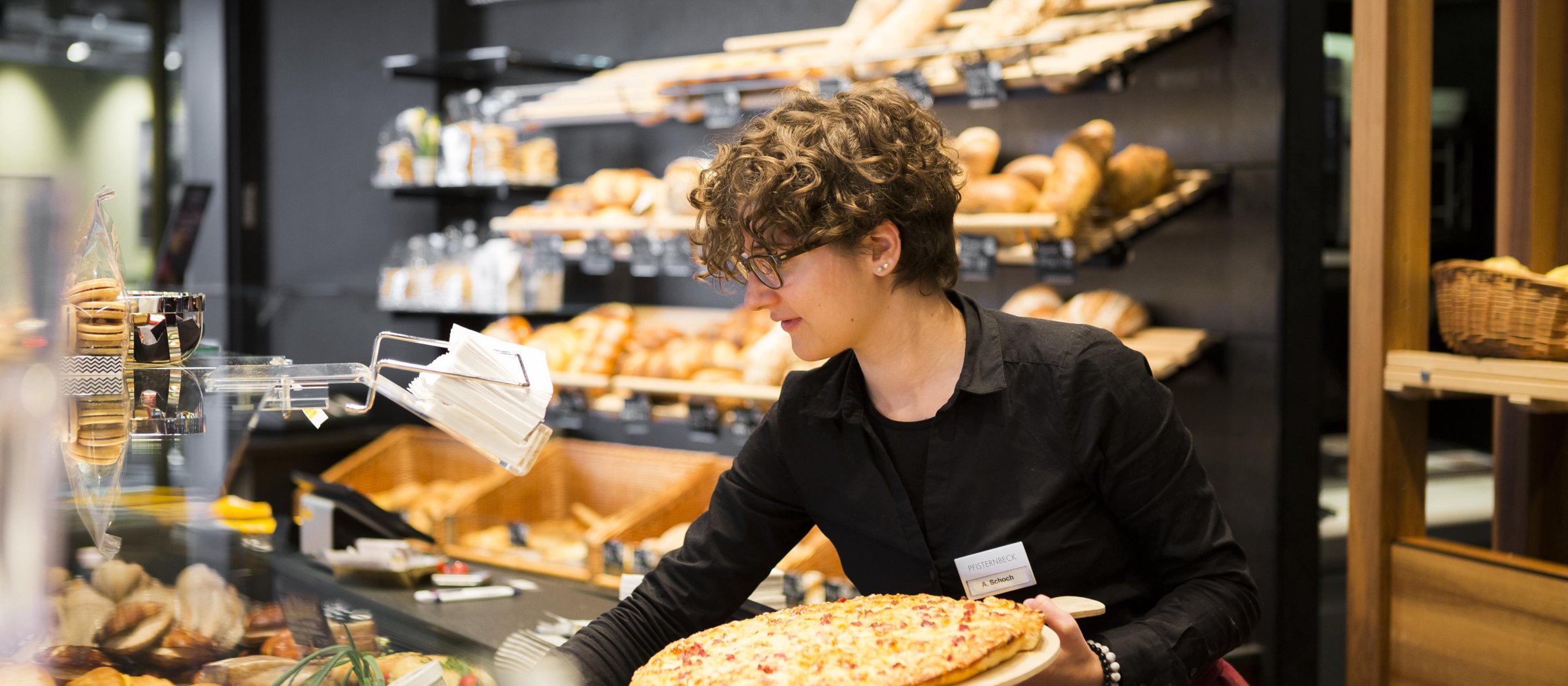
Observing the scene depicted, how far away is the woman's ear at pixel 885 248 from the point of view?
1446 millimetres

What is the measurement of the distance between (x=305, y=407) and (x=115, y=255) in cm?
24

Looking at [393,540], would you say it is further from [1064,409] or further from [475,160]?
[475,160]

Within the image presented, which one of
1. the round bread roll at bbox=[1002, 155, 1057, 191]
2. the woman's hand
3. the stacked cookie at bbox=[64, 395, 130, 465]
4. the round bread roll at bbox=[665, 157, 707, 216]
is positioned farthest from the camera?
the round bread roll at bbox=[665, 157, 707, 216]

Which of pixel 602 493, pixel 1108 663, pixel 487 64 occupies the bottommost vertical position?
pixel 602 493

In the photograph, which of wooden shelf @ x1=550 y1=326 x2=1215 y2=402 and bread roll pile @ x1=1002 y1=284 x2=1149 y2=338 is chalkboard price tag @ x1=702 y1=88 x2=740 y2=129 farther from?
bread roll pile @ x1=1002 y1=284 x2=1149 y2=338

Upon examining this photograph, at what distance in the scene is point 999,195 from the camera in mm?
3006

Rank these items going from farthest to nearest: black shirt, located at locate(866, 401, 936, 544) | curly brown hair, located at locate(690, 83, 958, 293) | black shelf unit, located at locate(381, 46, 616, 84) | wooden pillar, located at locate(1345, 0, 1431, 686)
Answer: black shelf unit, located at locate(381, 46, 616, 84) → wooden pillar, located at locate(1345, 0, 1431, 686) → black shirt, located at locate(866, 401, 936, 544) → curly brown hair, located at locate(690, 83, 958, 293)

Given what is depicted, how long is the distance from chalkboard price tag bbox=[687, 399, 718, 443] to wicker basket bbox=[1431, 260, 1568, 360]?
6.48ft

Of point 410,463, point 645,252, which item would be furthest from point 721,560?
point 410,463

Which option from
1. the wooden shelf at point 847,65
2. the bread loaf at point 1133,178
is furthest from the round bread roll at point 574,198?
the bread loaf at point 1133,178

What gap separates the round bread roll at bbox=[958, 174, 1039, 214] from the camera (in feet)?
9.78

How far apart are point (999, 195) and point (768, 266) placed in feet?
5.58

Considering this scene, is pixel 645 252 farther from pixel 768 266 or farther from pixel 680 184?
pixel 768 266

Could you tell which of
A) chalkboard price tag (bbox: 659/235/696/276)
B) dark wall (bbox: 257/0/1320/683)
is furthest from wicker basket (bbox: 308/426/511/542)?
chalkboard price tag (bbox: 659/235/696/276)
